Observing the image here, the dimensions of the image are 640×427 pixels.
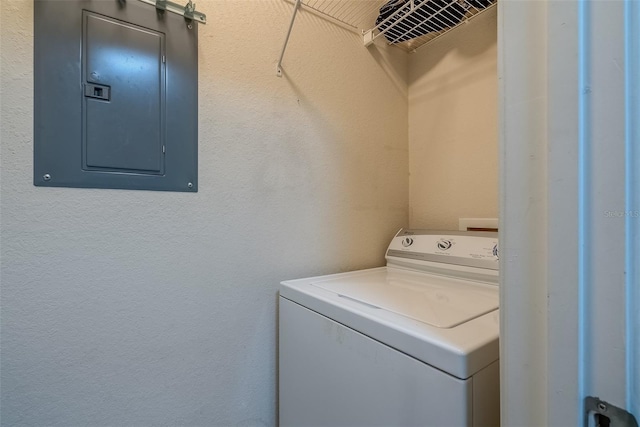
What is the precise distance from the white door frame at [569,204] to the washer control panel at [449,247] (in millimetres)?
616

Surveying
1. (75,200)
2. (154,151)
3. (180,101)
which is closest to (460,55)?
(180,101)

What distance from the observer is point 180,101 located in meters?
0.91

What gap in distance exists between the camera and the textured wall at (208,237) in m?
0.72

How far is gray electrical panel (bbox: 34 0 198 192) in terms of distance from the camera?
2.41 ft

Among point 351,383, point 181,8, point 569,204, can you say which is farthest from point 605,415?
point 181,8

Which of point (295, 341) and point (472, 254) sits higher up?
point (472, 254)

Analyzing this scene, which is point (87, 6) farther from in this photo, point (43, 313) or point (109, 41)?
point (43, 313)

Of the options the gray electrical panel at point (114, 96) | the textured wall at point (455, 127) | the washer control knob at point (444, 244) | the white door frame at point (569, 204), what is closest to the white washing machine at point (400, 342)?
the washer control knob at point (444, 244)

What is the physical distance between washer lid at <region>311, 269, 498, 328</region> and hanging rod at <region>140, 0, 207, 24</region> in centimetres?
99

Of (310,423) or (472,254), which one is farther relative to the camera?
(472,254)

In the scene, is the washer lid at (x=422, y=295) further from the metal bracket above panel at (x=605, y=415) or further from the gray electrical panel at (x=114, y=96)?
the gray electrical panel at (x=114, y=96)

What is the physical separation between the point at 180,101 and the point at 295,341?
889mm

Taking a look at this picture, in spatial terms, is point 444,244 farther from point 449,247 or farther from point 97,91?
point 97,91

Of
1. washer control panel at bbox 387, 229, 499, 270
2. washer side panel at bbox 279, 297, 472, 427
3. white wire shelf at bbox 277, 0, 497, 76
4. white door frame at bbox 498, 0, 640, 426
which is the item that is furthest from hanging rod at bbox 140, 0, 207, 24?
washer control panel at bbox 387, 229, 499, 270
